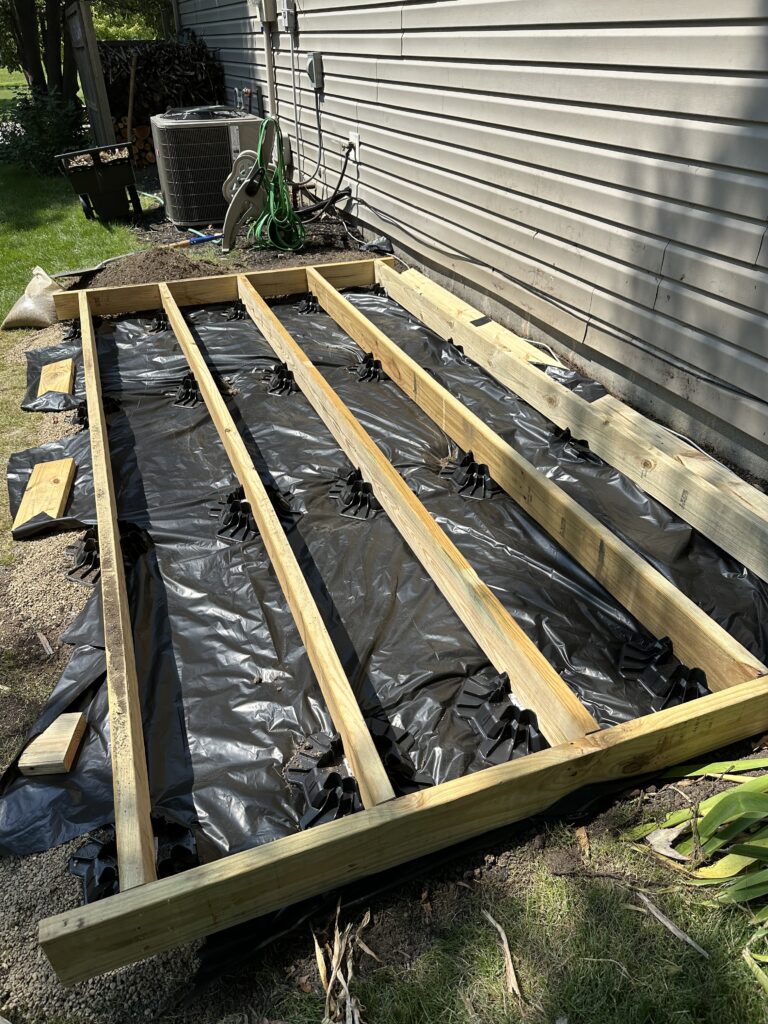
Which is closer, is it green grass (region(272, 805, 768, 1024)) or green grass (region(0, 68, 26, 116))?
green grass (region(272, 805, 768, 1024))

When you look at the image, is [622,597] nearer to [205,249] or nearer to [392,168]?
[392,168]

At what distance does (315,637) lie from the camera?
2.26 m

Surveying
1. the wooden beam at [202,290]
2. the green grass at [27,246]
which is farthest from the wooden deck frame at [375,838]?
the wooden beam at [202,290]

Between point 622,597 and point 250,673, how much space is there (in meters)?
1.42

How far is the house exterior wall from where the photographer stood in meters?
2.94

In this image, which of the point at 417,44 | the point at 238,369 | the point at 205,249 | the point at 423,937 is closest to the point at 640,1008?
the point at 423,937

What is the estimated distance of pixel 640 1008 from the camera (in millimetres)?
1562

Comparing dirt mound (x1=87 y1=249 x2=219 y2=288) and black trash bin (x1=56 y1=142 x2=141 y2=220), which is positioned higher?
black trash bin (x1=56 y1=142 x2=141 y2=220)

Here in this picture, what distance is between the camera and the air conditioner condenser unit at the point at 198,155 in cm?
730

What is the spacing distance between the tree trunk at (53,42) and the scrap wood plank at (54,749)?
44.4ft

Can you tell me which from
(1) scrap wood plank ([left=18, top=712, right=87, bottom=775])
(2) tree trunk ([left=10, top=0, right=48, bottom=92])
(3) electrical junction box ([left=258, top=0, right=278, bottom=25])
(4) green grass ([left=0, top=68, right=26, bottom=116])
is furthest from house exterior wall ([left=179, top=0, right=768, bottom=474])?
(4) green grass ([left=0, top=68, right=26, bottom=116])

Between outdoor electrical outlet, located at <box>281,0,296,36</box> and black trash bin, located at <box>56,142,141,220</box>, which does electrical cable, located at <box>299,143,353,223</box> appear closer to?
outdoor electrical outlet, located at <box>281,0,296,36</box>

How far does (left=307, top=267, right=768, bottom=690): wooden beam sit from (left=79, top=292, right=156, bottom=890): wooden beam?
174 cm

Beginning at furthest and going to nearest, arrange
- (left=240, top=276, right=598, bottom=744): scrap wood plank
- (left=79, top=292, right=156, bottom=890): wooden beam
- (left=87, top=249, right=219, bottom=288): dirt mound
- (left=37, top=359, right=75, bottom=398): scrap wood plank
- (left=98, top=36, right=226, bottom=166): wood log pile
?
(left=98, top=36, right=226, bottom=166): wood log pile < (left=87, top=249, right=219, bottom=288): dirt mound < (left=37, top=359, right=75, bottom=398): scrap wood plank < (left=240, top=276, right=598, bottom=744): scrap wood plank < (left=79, top=292, right=156, bottom=890): wooden beam
